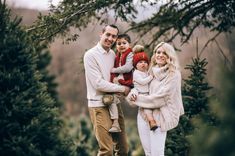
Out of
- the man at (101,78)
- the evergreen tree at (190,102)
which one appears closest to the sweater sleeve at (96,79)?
the man at (101,78)

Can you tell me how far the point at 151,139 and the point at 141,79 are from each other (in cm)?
69

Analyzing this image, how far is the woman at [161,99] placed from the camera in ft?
19.3

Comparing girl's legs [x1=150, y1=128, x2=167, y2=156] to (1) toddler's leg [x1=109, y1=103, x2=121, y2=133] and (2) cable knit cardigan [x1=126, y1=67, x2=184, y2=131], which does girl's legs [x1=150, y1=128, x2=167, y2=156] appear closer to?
(2) cable knit cardigan [x1=126, y1=67, x2=184, y2=131]

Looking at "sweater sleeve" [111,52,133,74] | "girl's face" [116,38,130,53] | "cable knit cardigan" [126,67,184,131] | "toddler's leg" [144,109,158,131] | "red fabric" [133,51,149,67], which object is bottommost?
"toddler's leg" [144,109,158,131]

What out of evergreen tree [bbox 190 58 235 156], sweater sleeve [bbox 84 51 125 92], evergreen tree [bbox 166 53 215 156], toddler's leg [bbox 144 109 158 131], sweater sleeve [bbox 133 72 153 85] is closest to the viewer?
evergreen tree [bbox 190 58 235 156]

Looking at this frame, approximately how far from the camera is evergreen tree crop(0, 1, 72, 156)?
9.01m

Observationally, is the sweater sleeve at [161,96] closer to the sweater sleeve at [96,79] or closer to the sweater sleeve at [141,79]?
the sweater sleeve at [141,79]

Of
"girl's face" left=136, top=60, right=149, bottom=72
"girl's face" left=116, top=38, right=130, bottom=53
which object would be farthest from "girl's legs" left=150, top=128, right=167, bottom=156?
"girl's face" left=116, top=38, right=130, bottom=53

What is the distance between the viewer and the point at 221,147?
222cm

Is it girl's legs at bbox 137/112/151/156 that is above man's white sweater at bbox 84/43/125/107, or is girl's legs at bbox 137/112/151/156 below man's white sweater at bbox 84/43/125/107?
below

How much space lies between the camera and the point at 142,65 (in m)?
5.98

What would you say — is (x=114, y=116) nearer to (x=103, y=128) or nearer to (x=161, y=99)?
(x=103, y=128)

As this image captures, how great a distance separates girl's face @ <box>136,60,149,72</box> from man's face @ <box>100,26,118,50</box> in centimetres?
49

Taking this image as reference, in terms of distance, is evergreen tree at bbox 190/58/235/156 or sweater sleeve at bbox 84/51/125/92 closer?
evergreen tree at bbox 190/58/235/156
